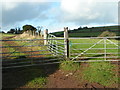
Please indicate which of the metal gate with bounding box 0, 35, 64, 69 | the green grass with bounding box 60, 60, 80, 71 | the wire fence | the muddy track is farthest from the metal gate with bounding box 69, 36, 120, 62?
the muddy track

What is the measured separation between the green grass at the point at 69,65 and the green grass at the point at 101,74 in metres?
0.56

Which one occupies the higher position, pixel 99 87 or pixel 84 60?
pixel 84 60

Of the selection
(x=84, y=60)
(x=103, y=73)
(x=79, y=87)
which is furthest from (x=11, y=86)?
(x=84, y=60)

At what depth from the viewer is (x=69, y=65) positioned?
24.8 feet

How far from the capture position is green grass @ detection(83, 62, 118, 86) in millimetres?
5961

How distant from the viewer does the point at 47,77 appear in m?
6.32

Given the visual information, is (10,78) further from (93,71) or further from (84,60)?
(84,60)

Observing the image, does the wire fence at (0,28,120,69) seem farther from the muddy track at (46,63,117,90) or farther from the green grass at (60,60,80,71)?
the muddy track at (46,63,117,90)

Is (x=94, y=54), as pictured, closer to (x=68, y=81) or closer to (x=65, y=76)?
(x=65, y=76)

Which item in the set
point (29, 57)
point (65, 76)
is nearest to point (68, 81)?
point (65, 76)

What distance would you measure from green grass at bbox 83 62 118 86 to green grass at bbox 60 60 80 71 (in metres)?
0.56

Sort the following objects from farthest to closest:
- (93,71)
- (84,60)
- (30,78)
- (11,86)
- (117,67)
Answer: (84,60)
(117,67)
(93,71)
(30,78)
(11,86)

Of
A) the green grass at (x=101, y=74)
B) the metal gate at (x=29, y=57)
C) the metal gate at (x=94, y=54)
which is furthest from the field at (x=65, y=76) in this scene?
the metal gate at (x=94, y=54)

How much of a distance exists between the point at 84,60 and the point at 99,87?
2933mm
